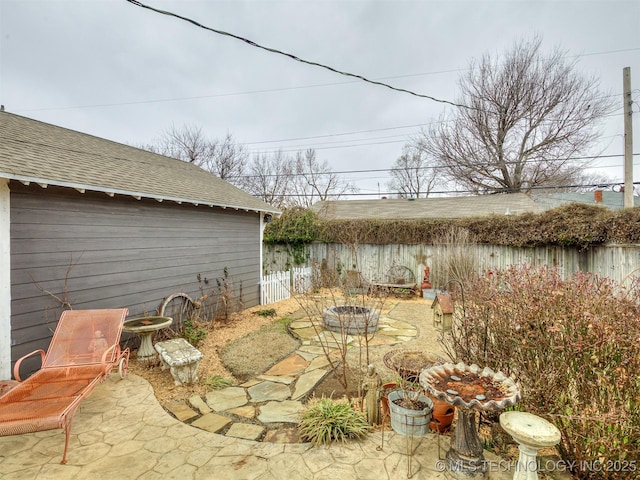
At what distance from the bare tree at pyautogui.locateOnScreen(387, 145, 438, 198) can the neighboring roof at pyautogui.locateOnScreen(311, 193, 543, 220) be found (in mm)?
6511

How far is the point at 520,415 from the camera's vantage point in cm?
189

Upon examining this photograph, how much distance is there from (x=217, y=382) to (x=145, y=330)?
127 centimetres

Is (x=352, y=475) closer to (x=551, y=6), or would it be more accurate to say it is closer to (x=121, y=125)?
(x=551, y=6)

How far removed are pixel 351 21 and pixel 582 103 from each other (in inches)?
531

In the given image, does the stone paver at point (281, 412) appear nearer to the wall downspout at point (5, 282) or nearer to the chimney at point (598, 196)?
the wall downspout at point (5, 282)

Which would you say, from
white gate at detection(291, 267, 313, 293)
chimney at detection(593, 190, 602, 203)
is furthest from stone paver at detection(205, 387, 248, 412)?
chimney at detection(593, 190, 602, 203)

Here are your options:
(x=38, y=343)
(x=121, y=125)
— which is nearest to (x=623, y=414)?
(x=38, y=343)

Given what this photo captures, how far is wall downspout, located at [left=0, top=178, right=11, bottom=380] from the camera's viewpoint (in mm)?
3355

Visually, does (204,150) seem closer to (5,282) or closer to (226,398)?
(5,282)

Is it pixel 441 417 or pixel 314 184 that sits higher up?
pixel 314 184

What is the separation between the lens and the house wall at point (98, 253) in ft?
11.7

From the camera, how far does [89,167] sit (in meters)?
4.66

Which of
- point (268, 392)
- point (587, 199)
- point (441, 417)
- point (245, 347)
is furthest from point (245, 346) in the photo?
point (587, 199)

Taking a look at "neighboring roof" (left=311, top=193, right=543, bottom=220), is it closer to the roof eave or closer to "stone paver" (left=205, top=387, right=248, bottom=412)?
the roof eave
